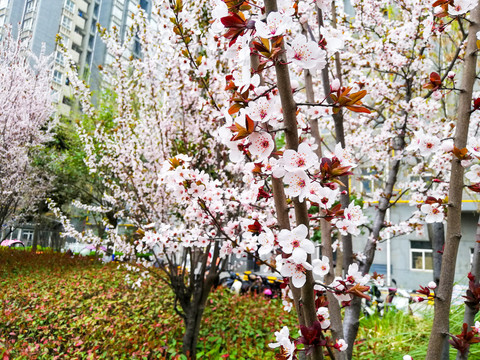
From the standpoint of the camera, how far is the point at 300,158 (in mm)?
965

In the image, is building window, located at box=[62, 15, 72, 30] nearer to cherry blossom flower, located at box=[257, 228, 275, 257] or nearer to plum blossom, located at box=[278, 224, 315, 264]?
cherry blossom flower, located at box=[257, 228, 275, 257]

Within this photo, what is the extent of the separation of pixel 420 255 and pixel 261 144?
16.1m

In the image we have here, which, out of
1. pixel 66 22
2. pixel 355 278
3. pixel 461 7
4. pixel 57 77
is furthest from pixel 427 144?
pixel 66 22

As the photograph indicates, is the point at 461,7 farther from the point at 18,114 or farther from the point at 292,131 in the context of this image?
the point at 18,114

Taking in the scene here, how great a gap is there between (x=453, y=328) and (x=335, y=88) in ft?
11.6

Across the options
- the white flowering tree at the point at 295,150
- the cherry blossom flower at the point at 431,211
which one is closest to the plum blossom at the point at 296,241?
the white flowering tree at the point at 295,150

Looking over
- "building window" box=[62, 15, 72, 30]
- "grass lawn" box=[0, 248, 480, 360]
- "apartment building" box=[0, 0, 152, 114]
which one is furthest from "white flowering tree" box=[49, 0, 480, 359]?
"building window" box=[62, 15, 72, 30]

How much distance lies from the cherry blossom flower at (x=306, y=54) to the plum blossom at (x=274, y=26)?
3.3 inches

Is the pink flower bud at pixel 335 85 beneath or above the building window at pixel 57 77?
beneath

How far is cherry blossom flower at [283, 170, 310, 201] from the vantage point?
96 cm

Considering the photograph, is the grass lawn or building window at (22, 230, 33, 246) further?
building window at (22, 230, 33, 246)

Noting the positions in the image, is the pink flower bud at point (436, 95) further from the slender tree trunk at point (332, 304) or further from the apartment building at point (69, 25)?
the apartment building at point (69, 25)

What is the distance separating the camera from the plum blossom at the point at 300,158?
0.95m

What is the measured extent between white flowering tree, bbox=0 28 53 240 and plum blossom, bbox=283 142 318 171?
10088 millimetres
